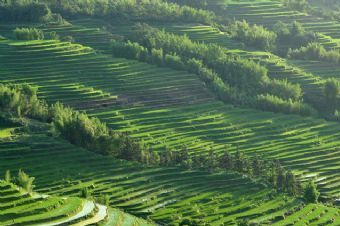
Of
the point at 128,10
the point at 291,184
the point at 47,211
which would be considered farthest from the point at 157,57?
the point at 47,211

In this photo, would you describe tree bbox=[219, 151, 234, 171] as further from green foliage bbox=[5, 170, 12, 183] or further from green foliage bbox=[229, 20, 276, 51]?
green foliage bbox=[229, 20, 276, 51]

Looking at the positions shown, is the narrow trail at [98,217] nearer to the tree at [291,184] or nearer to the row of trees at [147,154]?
the row of trees at [147,154]

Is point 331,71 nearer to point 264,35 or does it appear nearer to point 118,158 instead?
point 264,35

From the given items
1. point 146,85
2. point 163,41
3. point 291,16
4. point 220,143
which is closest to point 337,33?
point 291,16

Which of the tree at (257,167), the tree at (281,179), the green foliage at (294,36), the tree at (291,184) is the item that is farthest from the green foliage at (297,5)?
the tree at (281,179)

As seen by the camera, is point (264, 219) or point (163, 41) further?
point (163, 41)

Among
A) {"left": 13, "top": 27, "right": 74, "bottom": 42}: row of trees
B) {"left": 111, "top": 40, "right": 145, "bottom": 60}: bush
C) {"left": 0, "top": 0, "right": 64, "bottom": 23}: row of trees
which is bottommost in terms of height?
{"left": 111, "top": 40, "right": 145, "bottom": 60}: bush

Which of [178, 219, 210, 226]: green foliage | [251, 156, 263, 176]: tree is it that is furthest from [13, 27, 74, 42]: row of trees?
[178, 219, 210, 226]: green foliage
